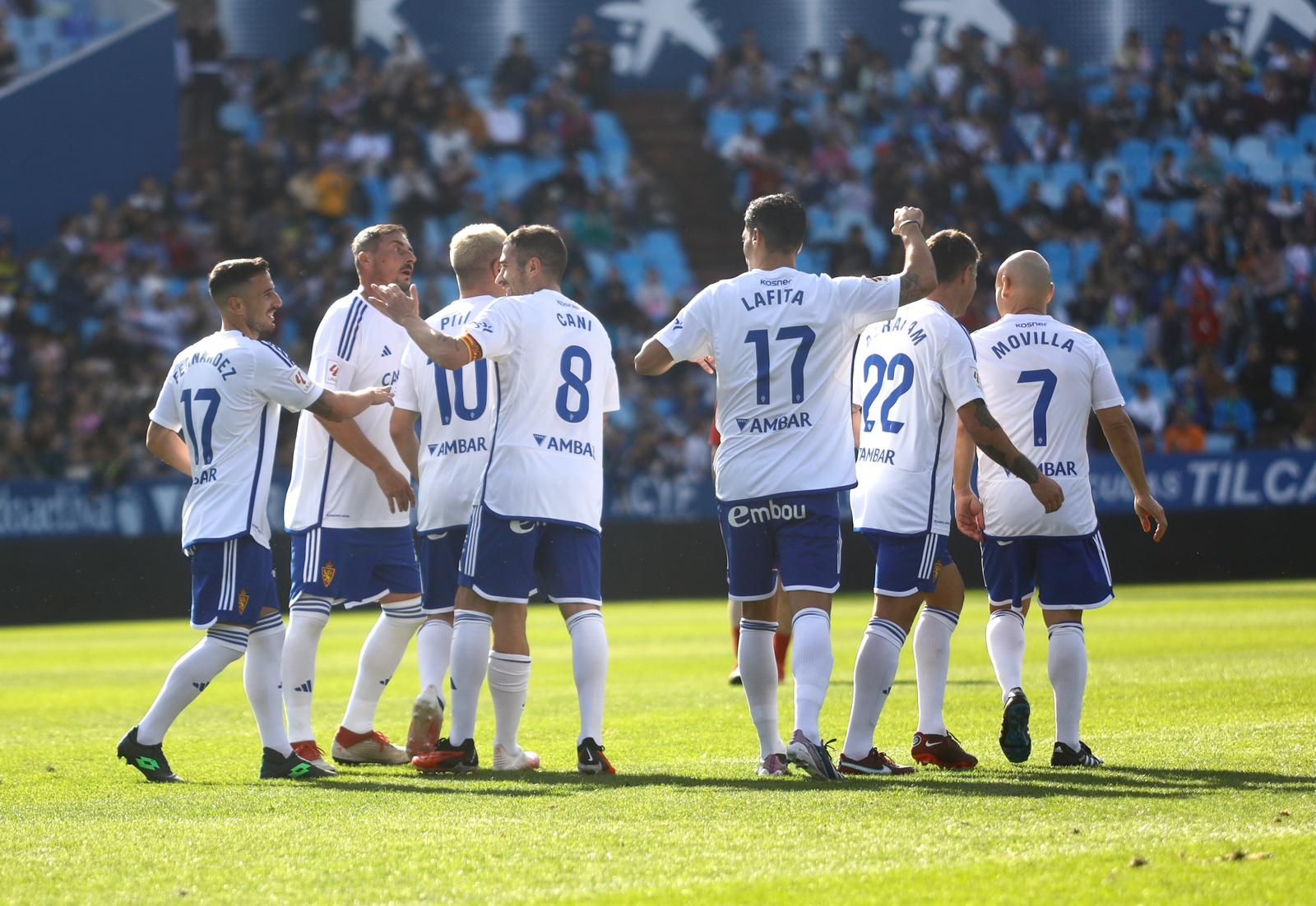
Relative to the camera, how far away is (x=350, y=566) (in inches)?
304

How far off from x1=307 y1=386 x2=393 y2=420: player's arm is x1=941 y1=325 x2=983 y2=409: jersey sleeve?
225cm

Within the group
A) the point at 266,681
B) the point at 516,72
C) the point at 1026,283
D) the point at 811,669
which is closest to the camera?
the point at 811,669

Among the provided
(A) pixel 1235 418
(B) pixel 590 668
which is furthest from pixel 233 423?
(A) pixel 1235 418

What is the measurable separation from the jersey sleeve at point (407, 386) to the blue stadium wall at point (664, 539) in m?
12.2

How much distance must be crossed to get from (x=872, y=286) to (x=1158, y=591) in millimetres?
14842

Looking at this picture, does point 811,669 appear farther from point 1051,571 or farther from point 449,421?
point 449,421

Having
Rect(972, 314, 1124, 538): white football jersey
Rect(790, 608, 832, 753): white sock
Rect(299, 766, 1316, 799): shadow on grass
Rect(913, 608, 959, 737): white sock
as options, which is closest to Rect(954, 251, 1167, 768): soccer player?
Rect(972, 314, 1124, 538): white football jersey

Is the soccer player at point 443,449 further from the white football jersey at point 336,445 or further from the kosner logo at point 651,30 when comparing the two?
the kosner logo at point 651,30

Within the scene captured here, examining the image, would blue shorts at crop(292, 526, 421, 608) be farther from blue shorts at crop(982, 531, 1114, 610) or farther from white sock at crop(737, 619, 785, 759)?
blue shorts at crop(982, 531, 1114, 610)

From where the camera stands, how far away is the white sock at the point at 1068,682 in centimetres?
691

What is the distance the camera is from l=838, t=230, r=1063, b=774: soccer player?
6723mm

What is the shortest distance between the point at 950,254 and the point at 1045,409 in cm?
77

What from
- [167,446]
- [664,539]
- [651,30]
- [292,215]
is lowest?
[664,539]

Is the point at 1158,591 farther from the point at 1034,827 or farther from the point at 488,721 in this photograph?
the point at 1034,827
